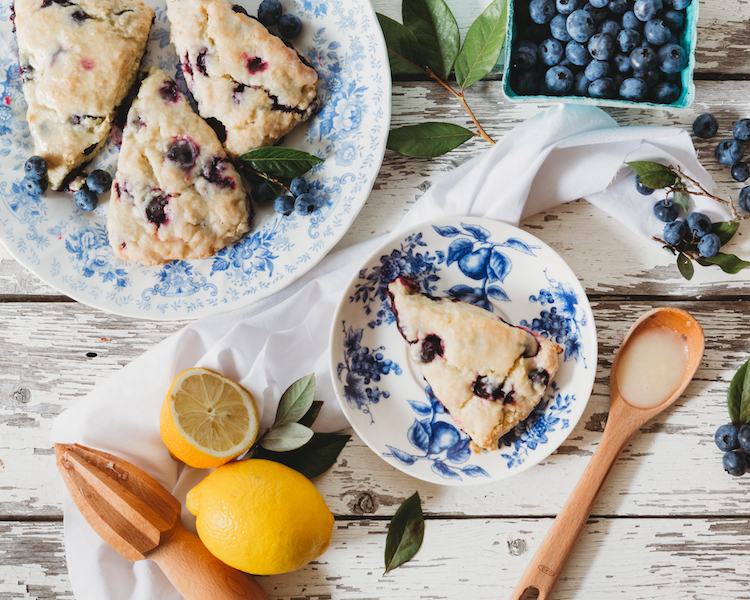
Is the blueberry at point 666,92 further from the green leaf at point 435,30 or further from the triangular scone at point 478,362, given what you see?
the triangular scone at point 478,362

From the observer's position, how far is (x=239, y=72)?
162 centimetres

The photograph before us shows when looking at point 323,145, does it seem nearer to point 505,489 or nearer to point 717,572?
point 505,489

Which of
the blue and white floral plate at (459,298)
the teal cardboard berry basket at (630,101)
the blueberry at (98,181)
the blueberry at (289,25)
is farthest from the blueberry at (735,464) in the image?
the blueberry at (98,181)

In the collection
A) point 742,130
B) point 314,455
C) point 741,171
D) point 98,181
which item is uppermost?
point 742,130

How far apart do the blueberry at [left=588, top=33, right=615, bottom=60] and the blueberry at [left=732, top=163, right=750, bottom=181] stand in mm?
572

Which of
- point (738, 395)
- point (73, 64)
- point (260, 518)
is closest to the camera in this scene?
point (260, 518)

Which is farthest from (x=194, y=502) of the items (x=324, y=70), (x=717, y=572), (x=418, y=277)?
(x=717, y=572)

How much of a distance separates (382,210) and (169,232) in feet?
2.15

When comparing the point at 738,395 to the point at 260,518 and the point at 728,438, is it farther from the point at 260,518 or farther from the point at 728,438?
the point at 260,518

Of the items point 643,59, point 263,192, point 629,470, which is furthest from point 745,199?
point 263,192

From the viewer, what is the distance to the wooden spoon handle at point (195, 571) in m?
1.55

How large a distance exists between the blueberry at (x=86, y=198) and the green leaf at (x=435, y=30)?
111 cm

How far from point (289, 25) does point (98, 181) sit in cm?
75

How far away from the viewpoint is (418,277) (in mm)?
1683
